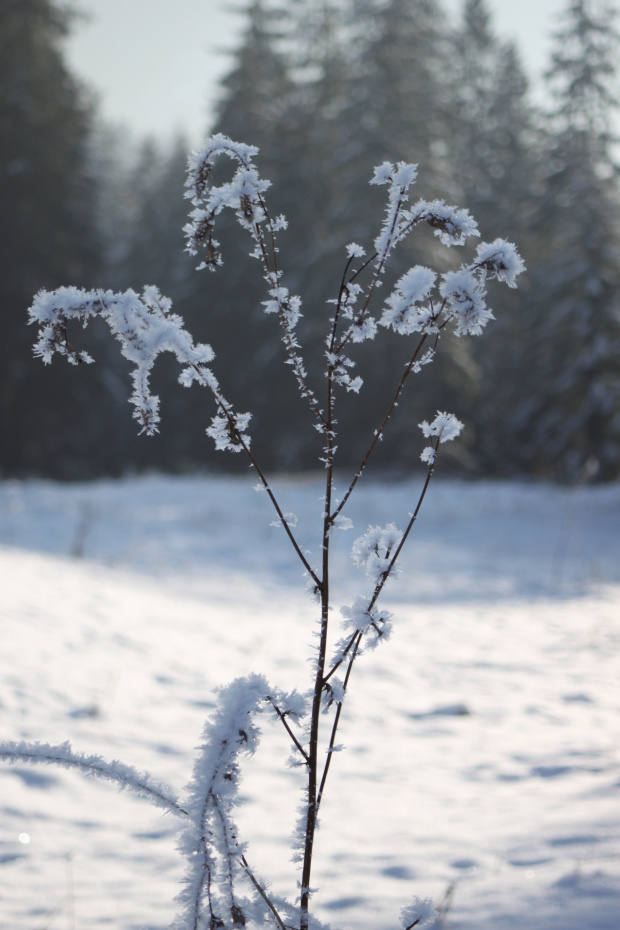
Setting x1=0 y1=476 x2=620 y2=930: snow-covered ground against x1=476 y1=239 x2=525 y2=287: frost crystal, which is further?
x1=0 y1=476 x2=620 y2=930: snow-covered ground

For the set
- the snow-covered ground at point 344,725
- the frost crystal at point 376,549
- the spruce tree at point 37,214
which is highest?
the spruce tree at point 37,214

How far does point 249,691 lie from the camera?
4.36 ft

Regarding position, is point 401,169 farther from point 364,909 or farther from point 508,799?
point 508,799

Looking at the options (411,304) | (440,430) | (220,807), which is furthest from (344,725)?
(411,304)

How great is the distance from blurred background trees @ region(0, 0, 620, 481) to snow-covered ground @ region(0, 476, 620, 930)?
801cm

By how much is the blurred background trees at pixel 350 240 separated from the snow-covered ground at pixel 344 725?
8.01 metres

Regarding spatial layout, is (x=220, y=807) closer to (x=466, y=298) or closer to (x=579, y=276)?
(x=466, y=298)

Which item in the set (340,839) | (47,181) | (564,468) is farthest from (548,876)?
(47,181)

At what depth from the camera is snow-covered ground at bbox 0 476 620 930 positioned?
82.3 inches

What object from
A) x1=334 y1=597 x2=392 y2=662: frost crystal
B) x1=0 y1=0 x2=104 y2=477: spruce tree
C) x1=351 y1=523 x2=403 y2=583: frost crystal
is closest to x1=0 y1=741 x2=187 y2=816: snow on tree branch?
x1=334 y1=597 x2=392 y2=662: frost crystal

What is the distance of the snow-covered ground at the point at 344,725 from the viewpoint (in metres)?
2.09

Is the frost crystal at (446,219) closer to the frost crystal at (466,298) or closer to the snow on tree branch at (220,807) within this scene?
the frost crystal at (466,298)

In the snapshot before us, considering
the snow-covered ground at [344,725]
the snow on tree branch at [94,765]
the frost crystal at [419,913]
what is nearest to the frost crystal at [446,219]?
the snow on tree branch at [94,765]

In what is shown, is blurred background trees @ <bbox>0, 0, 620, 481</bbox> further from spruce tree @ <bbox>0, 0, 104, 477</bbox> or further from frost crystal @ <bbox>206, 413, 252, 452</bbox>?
frost crystal @ <bbox>206, 413, 252, 452</bbox>
